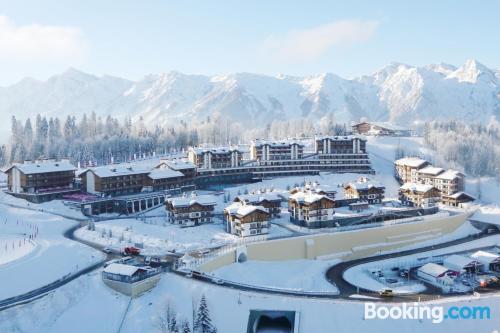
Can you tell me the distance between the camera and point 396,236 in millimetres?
55594

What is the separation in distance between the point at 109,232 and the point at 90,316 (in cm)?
1573

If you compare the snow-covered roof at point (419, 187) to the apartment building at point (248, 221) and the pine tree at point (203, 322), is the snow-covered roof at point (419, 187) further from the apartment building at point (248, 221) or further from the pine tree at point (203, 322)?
the pine tree at point (203, 322)

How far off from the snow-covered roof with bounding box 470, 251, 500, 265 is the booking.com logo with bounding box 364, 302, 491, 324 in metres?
13.2

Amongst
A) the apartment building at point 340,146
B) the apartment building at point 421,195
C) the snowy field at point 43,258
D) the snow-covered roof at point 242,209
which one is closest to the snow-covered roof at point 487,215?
the apartment building at point 421,195

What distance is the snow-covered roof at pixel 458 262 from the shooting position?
45897mm

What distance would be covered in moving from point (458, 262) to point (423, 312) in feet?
45.5

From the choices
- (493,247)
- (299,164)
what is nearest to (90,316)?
(493,247)

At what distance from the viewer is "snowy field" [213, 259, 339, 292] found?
1630 inches

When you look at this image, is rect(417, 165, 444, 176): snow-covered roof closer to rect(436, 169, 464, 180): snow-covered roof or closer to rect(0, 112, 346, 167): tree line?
rect(436, 169, 464, 180): snow-covered roof

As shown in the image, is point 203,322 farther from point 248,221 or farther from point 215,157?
point 215,157

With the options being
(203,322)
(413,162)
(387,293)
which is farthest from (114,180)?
(413,162)

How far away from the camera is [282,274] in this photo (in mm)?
44656

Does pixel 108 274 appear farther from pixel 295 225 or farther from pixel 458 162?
pixel 458 162

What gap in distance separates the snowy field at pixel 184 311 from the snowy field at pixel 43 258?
282 centimetres
